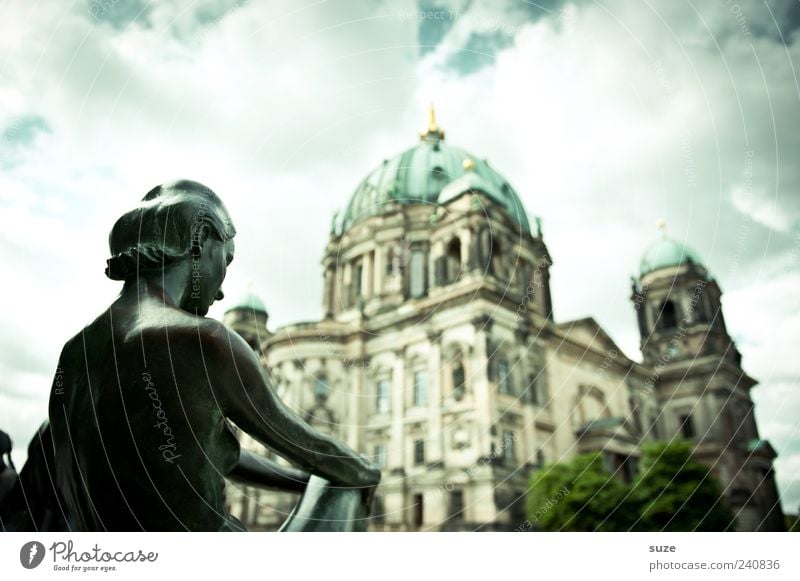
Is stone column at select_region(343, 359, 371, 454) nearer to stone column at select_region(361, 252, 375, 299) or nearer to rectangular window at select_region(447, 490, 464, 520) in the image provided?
rectangular window at select_region(447, 490, 464, 520)

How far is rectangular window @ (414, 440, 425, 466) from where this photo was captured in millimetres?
27719

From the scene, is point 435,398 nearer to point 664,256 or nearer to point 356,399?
point 356,399

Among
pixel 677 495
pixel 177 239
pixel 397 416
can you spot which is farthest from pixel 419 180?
pixel 177 239

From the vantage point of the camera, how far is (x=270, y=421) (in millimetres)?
1988

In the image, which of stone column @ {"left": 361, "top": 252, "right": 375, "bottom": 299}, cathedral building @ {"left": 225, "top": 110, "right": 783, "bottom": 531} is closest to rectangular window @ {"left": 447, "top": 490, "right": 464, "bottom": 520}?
cathedral building @ {"left": 225, "top": 110, "right": 783, "bottom": 531}

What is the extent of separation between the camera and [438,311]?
97.3 feet

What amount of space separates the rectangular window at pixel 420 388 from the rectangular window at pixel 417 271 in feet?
21.5

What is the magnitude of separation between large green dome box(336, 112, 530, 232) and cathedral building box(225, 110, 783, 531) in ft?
0.44

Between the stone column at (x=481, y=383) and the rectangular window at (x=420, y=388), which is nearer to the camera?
the stone column at (x=481, y=383)

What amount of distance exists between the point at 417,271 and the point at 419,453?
1101 centimetres

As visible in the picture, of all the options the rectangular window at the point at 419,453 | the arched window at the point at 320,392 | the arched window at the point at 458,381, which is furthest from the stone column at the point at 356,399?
the arched window at the point at 458,381

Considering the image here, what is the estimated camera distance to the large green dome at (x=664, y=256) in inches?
1636

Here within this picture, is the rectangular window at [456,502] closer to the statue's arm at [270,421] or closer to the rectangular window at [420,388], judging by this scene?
the rectangular window at [420,388]
